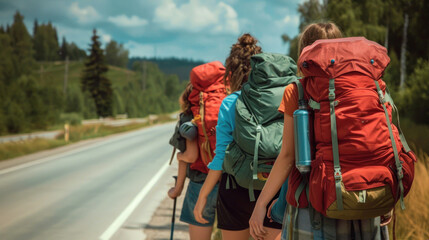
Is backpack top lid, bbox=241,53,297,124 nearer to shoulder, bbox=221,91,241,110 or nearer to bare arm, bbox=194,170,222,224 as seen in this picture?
shoulder, bbox=221,91,241,110

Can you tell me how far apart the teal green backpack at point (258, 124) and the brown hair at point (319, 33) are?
0.47m

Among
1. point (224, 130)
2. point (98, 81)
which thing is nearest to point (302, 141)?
point (224, 130)

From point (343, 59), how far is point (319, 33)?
490 millimetres

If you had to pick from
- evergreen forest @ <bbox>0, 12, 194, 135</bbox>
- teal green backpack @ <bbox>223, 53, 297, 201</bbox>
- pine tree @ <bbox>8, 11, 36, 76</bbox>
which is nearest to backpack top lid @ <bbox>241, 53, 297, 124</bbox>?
teal green backpack @ <bbox>223, 53, 297, 201</bbox>

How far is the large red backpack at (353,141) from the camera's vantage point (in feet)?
5.91

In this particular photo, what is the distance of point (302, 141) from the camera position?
190cm

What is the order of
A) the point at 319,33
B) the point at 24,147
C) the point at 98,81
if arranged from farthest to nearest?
the point at 98,81, the point at 24,147, the point at 319,33

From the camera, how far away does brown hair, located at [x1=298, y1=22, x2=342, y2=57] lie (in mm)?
2354

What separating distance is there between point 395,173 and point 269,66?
1198 millimetres

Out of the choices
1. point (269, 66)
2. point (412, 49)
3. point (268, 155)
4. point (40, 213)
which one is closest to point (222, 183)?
point (268, 155)

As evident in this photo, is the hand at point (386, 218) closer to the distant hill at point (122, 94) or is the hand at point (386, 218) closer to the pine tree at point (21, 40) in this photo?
the distant hill at point (122, 94)

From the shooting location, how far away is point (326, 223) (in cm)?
192

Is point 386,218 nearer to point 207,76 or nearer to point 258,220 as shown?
point 258,220

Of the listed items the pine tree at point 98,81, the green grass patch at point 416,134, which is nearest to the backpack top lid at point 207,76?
the green grass patch at point 416,134
